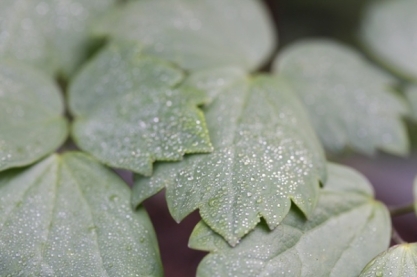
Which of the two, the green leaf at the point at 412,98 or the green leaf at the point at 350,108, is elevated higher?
the green leaf at the point at 350,108

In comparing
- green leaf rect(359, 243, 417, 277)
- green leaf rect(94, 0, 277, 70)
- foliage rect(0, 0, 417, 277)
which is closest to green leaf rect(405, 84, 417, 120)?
foliage rect(0, 0, 417, 277)

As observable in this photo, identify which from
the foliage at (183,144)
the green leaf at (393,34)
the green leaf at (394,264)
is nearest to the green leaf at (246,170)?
the foliage at (183,144)

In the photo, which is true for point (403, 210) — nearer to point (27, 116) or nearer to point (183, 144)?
point (183, 144)

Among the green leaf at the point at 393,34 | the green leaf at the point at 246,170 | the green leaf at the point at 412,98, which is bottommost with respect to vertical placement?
the green leaf at the point at 412,98

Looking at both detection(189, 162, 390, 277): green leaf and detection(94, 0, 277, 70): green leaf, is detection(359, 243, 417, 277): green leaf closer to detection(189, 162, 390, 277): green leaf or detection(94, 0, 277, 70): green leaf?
detection(189, 162, 390, 277): green leaf

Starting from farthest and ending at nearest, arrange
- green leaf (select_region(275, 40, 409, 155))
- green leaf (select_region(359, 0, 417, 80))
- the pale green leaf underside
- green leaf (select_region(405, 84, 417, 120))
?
green leaf (select_region(359, 0, 417, 80))
green leaf (select_region(405, 84, 417, 120))
green leaf (select_region(275, 40, 409, 155))
the pale green leaf underside

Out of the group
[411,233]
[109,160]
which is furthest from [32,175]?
[411,233]

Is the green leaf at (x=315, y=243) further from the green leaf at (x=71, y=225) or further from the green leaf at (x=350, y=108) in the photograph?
the green leaf at (x=350, y=108)

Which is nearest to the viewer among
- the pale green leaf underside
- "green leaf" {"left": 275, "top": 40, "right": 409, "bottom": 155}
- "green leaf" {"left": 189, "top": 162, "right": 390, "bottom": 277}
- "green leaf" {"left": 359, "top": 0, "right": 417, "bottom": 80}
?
"green leaf" {"left": 189, "top": 162, "right": 390, "bottom": 277}
